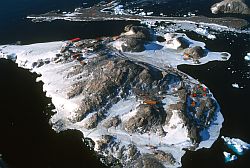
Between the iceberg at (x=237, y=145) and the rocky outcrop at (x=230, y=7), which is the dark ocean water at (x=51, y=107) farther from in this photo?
the rocky outcrop at (x=230, y=7)

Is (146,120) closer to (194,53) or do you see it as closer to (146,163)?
(146,163)

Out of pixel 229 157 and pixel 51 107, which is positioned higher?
pixel 51 107

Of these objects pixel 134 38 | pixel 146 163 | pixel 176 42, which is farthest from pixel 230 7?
pixel 146 163

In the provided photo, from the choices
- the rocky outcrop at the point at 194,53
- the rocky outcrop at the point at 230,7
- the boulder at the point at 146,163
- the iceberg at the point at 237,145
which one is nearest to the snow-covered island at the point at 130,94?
the rocky outcrop at the point at 194,53

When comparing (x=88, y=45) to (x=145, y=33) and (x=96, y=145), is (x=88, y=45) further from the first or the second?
(x=96, y=145)

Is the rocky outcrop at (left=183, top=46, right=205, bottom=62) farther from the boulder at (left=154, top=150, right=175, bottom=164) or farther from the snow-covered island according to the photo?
the boulder at (left=154, top=150, right=175, bottom=164)

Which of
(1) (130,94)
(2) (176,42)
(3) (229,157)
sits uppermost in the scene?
(2) (176,42)

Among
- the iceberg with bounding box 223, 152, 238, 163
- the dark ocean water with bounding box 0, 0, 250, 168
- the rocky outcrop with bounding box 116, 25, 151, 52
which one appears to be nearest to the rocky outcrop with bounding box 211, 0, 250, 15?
the dark ocean water with bounding box 0, 0, 250, 168
